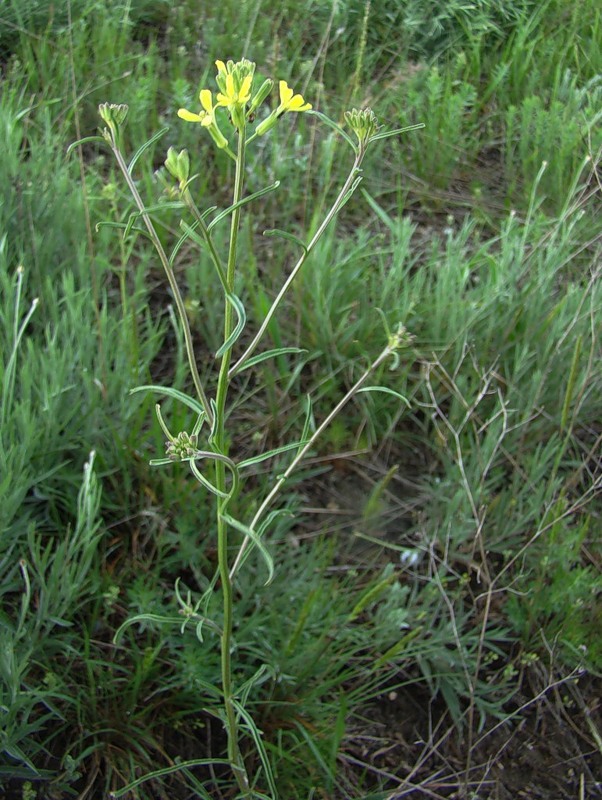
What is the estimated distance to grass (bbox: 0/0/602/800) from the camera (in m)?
1.45

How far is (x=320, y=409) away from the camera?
200 cm

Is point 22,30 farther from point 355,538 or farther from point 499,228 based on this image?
point 355,538

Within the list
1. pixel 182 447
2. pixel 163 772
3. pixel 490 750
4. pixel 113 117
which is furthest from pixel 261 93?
pixel 490 750

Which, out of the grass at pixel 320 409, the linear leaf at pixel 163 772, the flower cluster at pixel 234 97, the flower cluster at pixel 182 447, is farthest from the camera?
the grass at pixel 320 409

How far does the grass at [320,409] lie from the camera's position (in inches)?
57.2

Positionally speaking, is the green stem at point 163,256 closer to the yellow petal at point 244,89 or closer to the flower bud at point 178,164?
the flower bud at point 178,164

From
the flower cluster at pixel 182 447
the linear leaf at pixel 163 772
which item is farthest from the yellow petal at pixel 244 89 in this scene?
the linear leaf at pixel 163 772

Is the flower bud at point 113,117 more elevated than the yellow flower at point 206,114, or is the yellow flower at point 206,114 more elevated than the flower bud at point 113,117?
the yellow flower at point 206,114

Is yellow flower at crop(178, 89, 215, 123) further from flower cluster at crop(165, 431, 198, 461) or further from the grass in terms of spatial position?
the grass

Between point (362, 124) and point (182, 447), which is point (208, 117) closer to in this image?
point (362, 124)

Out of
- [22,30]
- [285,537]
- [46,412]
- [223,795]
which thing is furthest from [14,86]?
[223,795]

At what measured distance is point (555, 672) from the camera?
65.1 inches

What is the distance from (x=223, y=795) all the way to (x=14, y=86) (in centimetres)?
212

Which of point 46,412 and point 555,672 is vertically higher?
point 46,412
